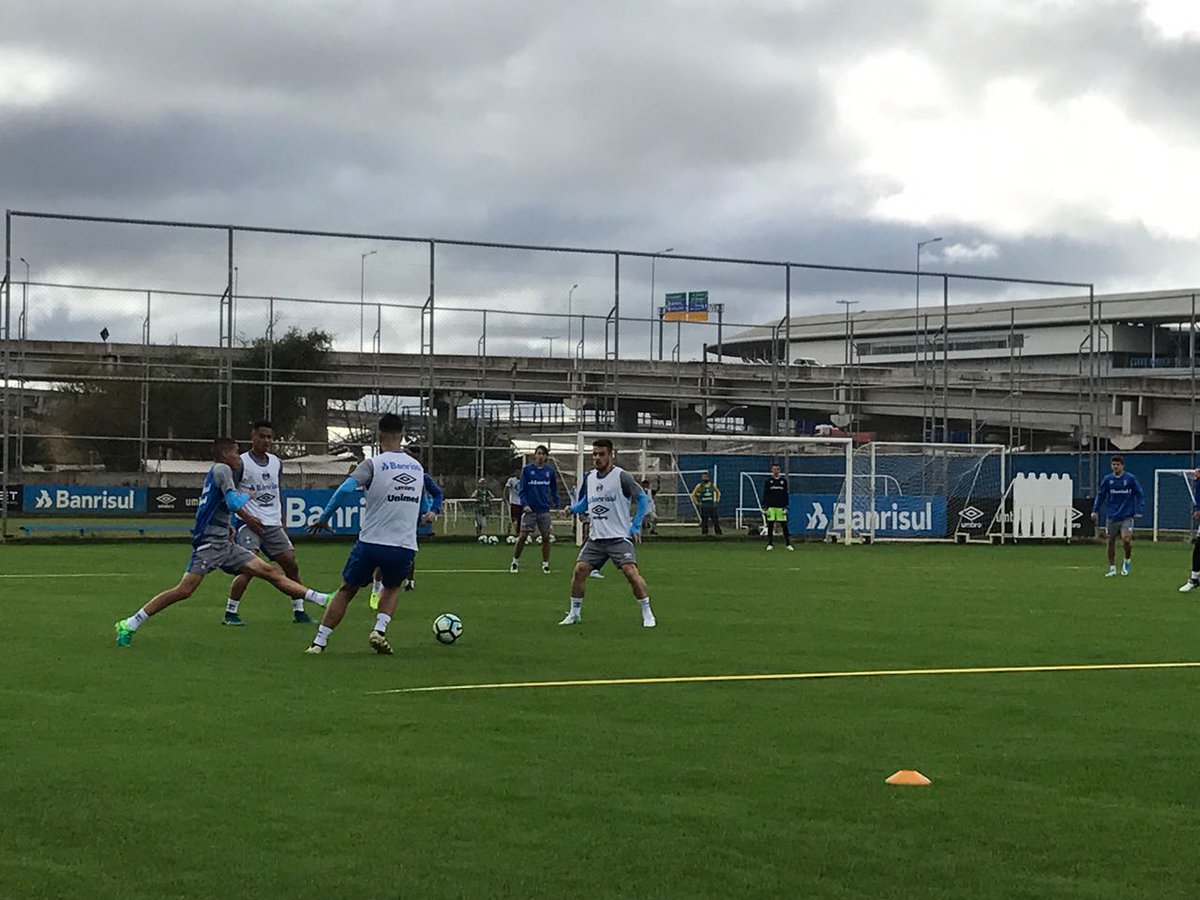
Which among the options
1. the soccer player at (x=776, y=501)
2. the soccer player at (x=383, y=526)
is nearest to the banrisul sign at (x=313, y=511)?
the soccer player at (x=776, y=501)

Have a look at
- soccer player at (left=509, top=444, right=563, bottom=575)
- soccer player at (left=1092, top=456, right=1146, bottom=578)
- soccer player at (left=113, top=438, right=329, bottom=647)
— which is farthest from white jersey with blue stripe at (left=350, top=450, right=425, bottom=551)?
soccer player at (left=1092, top=456, right=1146, bottom=578)

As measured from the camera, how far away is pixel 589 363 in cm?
4103

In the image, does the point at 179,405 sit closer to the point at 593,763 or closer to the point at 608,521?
the point at 608,521

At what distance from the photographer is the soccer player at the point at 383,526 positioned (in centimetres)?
1344

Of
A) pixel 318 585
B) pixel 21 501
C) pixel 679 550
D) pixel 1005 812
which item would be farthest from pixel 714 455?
pixel 1005 812

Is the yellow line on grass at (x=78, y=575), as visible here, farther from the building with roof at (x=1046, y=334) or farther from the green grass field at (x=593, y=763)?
the building with roof at (x=1046, y=334)

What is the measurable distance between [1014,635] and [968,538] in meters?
26.8

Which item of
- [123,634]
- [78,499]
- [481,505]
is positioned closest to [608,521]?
[123,634]

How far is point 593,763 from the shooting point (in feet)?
27.6

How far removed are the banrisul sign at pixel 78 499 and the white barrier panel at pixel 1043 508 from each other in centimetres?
2204

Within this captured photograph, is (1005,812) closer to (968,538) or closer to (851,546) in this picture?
(851,546)

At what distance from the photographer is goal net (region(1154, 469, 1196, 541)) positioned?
47.0 metres

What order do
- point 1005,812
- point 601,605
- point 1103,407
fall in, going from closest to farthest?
point 1005,812, point 601,605, point 1103,407

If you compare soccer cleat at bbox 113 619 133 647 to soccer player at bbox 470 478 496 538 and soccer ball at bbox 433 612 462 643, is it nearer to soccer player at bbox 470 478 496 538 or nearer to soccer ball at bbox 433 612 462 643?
soccer ball at bbox 433 612 462 643
